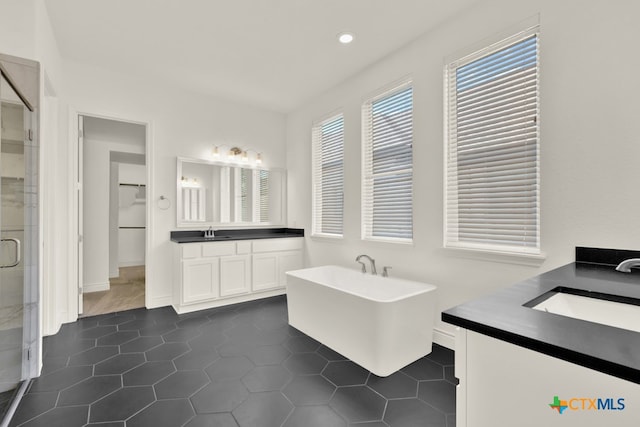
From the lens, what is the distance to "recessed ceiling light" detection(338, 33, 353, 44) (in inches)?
109

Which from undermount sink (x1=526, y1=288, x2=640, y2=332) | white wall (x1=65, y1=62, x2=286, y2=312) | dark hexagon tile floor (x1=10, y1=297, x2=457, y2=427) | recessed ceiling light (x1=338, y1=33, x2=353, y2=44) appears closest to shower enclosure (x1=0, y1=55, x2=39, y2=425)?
dark hexagon tile floor (x1=10, y1=297, x2=457, y2=427)

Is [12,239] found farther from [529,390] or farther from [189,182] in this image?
[529,390]

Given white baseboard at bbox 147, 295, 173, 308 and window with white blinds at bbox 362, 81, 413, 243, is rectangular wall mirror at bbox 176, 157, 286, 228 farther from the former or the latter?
window with white blinds at bbox 362, 81, 413, 243

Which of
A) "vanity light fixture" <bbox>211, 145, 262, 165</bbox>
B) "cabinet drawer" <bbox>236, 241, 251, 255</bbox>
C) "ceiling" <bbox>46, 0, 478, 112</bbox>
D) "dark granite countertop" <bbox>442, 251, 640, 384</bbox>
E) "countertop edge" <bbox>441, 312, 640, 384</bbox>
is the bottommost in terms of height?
"cabinet drawer" <bbox>236, 241, 251, 255</bbox>

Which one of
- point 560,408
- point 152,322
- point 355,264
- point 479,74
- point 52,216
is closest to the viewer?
point 560,408

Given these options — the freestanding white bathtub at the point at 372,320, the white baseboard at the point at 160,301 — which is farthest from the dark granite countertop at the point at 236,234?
the freestanding white bathtub at the point at 372,320

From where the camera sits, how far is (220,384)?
2057mm

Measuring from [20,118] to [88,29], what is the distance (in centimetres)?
134

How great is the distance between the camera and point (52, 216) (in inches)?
117

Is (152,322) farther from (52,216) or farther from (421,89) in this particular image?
(421,89)

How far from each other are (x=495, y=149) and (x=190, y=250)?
3.25 m

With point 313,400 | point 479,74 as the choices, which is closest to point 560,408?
point 313,400

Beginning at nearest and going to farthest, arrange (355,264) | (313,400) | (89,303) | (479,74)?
(313,400), (479,74), (355,264), (89,303)

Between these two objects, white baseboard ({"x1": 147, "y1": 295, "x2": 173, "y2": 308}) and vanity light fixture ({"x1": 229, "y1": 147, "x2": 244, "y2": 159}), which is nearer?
white baseboard ({"x1": 147, "y1": 295, "x2": 173, "y2": 308})
